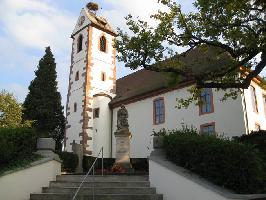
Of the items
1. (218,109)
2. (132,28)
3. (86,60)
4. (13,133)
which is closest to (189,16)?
(132,28)

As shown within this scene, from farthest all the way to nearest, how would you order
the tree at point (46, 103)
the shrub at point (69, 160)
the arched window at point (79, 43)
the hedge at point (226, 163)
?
the arched window at point (79, 43) → the tree at point (46, 103) → the shrub at point (69, 160) → the hedge at point (226, 163)

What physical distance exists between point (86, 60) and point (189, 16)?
22819mm

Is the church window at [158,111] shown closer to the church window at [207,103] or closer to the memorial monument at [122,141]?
the church window at [207,103]

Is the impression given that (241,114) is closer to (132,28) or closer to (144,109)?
(144,109)

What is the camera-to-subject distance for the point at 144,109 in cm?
3070

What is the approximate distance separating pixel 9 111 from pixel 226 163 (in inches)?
961

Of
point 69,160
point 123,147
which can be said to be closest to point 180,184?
point 123,147

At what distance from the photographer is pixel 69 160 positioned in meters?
24.8

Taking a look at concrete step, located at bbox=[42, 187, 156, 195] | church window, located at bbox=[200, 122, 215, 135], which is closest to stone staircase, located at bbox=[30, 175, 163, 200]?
concrete step, located at bbox=[42, 187, 156, 195]

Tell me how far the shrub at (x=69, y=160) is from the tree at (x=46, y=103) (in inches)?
397

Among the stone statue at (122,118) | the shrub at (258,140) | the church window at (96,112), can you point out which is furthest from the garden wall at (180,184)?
the church window at (96,112)

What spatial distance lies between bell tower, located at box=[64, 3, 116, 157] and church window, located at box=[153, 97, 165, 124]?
6.39 meters

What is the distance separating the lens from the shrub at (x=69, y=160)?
2400 centimetres

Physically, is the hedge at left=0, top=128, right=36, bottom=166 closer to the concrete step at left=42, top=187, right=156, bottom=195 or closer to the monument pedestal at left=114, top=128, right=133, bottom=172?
the concrete step at left=42, top=187, right=156, bottom=195
